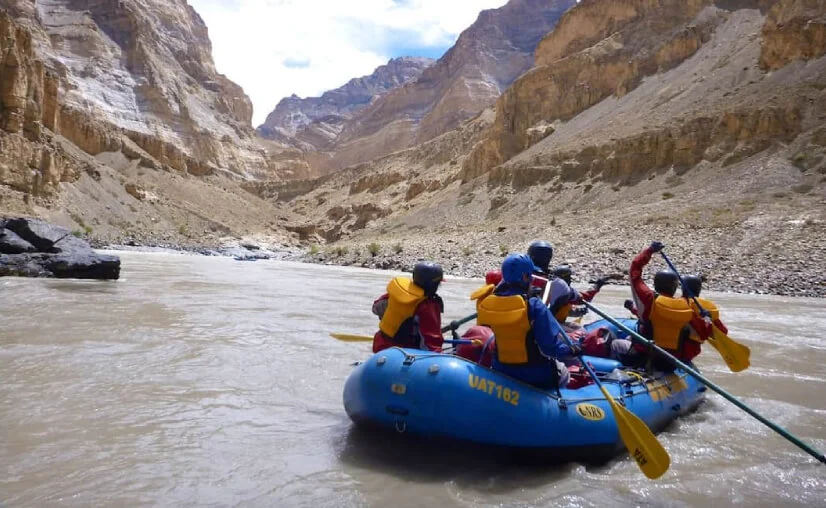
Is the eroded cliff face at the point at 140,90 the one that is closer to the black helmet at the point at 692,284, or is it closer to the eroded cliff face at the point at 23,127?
the eroded cliff face at the point at 23,127

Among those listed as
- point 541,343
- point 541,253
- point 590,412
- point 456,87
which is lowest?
point 590,412

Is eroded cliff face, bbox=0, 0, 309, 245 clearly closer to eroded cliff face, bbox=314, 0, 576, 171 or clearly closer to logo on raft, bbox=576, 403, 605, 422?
eroded cliff face, bbox=314, 0, 576, 171

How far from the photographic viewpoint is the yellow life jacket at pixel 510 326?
3.90m

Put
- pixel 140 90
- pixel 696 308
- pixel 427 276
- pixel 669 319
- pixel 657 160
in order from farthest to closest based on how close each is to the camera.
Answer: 1. pixel 140 90
2. pixel 657 160
3. pixel 696 308
4. pixel 669 319
5. pixel 427 276

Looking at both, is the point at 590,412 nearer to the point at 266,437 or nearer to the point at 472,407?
the point at 472,407

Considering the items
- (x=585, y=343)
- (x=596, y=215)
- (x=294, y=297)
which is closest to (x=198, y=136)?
(x=596, y=215)

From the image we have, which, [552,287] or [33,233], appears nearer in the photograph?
[552,287]

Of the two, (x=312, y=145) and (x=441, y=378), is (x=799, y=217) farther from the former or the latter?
(x=312, y=145)

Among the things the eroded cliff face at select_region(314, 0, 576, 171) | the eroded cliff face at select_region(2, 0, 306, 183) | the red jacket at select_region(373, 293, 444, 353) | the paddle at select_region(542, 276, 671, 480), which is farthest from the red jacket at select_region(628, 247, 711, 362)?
the eroded cliff face at select_region(314, 0, 576, 171)

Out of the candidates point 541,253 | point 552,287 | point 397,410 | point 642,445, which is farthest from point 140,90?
point 642,445

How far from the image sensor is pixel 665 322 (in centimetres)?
533

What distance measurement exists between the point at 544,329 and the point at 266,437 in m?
2.24

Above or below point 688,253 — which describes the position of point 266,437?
below

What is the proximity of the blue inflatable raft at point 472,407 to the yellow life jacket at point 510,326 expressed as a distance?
186 mm
